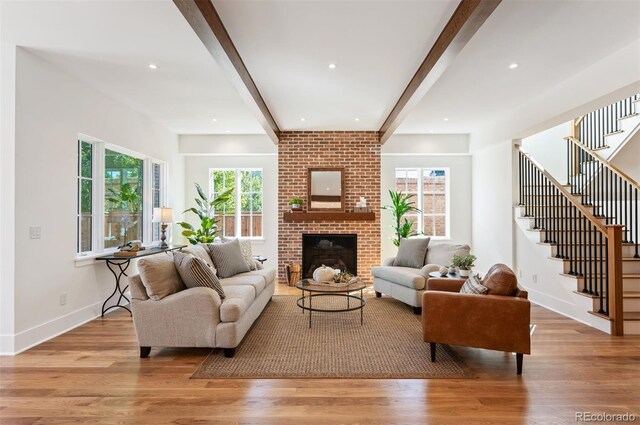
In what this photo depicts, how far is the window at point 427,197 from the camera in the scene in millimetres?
7352

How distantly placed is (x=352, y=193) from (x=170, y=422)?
16.9ft

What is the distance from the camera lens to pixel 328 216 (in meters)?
6.66

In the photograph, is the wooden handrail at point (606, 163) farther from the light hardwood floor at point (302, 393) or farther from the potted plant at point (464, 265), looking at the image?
the potted plant at point (464, 265)

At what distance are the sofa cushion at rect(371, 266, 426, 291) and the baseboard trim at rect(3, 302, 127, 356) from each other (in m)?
3.82

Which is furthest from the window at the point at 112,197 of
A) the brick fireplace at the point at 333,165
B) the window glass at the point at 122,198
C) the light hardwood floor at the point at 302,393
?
the brick fireplace at the point at 333,165

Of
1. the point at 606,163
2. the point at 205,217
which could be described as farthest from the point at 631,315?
the point at 205,217

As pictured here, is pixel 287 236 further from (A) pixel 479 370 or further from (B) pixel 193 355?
→ (A) pixel 479 370

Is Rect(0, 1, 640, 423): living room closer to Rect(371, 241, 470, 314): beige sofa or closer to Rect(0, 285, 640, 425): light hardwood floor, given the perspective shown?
Rect(0, 285, 640, 425): light hardwood floor

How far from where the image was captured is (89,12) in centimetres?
270

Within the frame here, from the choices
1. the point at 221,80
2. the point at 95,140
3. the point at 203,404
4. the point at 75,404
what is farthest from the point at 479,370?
the point at 95,140

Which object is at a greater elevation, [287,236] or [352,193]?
[352,193]

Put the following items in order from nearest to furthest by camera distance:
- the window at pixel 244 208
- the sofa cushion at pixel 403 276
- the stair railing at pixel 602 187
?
1. the sofa cushion at pixel 403 276
2. the stair railing at pixel 602 187
3. the window at pixel 244 208

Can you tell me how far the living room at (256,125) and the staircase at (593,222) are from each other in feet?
0.75

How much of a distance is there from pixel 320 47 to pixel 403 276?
9.84 ft
